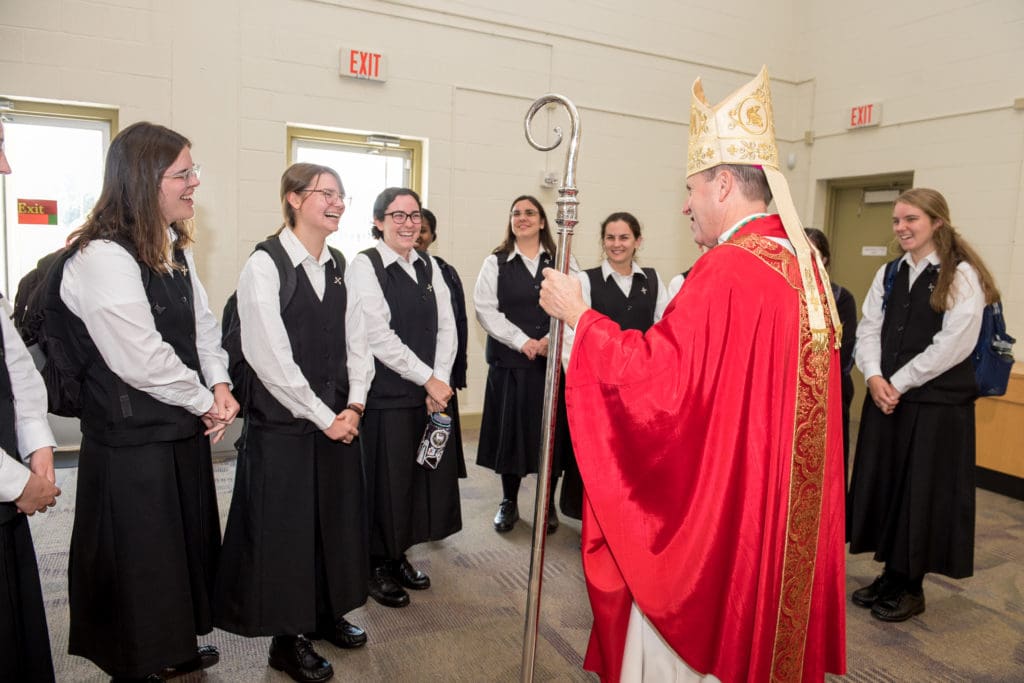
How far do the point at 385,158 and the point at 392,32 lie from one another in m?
0.81

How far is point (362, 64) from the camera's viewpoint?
4.48 m

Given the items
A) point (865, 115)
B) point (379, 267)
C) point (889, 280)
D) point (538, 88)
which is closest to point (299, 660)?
point (379, 267)

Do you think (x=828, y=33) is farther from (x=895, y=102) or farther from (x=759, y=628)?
(x=759, y=628)

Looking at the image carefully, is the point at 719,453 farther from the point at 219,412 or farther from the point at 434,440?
the point at 434,440

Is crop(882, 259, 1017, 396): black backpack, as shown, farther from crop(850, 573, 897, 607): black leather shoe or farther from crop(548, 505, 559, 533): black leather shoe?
crop(548, 505, 559, 533): black leather shoe

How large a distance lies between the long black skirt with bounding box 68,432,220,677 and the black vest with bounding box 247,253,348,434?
0.78 ft

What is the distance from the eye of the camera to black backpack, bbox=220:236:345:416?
1.98 m

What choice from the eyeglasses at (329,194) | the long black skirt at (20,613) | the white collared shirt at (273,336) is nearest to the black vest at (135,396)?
the white collared shirt at (273,336)

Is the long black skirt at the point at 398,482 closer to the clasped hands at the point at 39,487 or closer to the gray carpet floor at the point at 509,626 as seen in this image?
the gray carpet floor at the point at 509,626

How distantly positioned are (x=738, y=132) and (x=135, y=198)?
1.46m

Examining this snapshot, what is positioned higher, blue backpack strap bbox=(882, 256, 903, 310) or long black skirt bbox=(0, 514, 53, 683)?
blue backpack strap bbox=(882, 256, 903, 310)

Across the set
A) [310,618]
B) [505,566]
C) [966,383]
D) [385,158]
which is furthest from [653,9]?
[310,618]

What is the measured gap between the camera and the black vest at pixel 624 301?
339 centimetres

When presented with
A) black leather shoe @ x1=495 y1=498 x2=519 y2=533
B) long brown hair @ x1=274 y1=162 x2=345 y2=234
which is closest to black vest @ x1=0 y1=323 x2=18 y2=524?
long brown hair @ x1=274 y1=162 x2=345 y2=234
